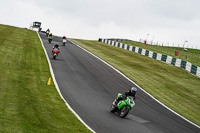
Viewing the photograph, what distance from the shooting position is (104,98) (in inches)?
695

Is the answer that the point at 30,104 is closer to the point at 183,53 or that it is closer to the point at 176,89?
the point at 176,89

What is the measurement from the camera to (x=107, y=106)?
631 inches

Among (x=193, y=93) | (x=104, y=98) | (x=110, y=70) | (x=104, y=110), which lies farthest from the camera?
(x=110, y=70)

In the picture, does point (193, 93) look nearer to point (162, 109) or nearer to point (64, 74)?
point (162, 109)

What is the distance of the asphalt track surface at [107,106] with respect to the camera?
1293 cm

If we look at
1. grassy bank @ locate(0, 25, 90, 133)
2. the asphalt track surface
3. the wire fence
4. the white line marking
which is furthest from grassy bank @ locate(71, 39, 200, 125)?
the wire fence

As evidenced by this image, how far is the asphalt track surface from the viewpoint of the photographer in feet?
42.4

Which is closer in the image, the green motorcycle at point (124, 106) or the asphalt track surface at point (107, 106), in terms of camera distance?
the asphalt track surface at point (107, 106)

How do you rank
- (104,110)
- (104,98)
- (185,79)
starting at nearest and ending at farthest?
(104,110) < (104,98) < (185,79)

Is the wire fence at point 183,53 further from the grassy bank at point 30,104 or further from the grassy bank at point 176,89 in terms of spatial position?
the grassy bank at point 30,104

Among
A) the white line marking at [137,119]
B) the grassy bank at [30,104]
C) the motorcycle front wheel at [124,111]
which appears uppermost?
the grassy bank at [30,104]

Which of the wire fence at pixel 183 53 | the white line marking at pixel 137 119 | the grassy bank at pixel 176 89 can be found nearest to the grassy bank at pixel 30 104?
the white line marking at pixel 137 119

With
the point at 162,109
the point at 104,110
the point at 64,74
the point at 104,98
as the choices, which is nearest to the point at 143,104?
the point at 162,109

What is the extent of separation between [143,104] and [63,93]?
16.1 feet
